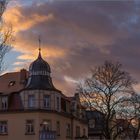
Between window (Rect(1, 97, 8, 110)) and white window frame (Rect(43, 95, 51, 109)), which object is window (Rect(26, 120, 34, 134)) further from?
window (Rect(1, 97, 8, 110))

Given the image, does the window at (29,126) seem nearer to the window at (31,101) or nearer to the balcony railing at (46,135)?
the window at (31,101)

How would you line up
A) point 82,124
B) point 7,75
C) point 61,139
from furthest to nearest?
point 82,124
point 7,75
point 61,139

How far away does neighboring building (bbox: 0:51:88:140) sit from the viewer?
6662 centimetres

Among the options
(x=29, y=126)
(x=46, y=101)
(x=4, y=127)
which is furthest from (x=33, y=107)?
(x=4, y=127)

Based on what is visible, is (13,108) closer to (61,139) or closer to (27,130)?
(27,130)

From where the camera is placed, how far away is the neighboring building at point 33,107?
66.6 meters

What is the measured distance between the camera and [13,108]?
6781 cm

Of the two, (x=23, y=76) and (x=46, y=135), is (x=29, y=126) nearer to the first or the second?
(x=46, y=135)

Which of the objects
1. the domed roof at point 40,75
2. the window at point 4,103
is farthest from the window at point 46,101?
the window at point 4,103

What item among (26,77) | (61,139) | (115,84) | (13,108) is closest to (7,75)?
(26,77)

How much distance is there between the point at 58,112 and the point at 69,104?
→ 24.4ft

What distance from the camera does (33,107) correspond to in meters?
66.8

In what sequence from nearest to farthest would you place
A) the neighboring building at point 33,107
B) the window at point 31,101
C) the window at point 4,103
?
1. the neighboring building at point 33,107
2. the window at point 31,101
3. the window at point 4,103

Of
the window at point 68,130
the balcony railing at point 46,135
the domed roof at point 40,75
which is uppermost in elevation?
the domed roof at point 40,75
